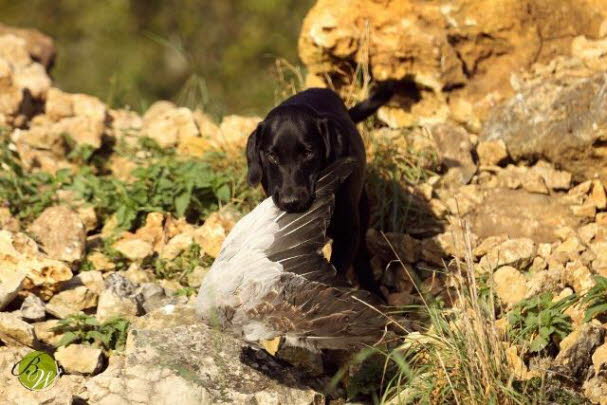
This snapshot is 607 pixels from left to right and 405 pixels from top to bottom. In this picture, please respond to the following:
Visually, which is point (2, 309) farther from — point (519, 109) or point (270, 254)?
point (519, 109)

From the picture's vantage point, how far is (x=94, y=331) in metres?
4.43

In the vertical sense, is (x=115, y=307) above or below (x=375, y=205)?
below

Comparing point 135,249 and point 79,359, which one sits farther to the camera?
point 135,249

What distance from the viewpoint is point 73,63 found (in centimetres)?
1088

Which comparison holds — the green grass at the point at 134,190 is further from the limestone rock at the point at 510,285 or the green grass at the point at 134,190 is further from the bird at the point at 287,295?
the bird at the point at 287,295

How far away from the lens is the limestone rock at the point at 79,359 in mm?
4246

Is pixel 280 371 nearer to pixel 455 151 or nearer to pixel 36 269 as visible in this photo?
pixel 36 269

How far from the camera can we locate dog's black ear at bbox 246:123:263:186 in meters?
4.67

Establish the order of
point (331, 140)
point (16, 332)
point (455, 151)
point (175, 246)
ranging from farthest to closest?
1. point (455, 151)
2. point (175, 246)
3. point (331, 140)
4. point (16, 332)

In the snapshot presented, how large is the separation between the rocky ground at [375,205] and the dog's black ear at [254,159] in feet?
2.27

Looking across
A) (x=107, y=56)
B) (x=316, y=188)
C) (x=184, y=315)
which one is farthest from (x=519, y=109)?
(x=107, y=56)

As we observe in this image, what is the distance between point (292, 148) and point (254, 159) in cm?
30

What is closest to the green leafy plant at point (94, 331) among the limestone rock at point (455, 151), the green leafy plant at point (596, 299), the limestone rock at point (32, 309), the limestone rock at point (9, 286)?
the limestone rock at point (32, 309)

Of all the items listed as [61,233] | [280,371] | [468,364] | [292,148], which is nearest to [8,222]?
[61,233]
